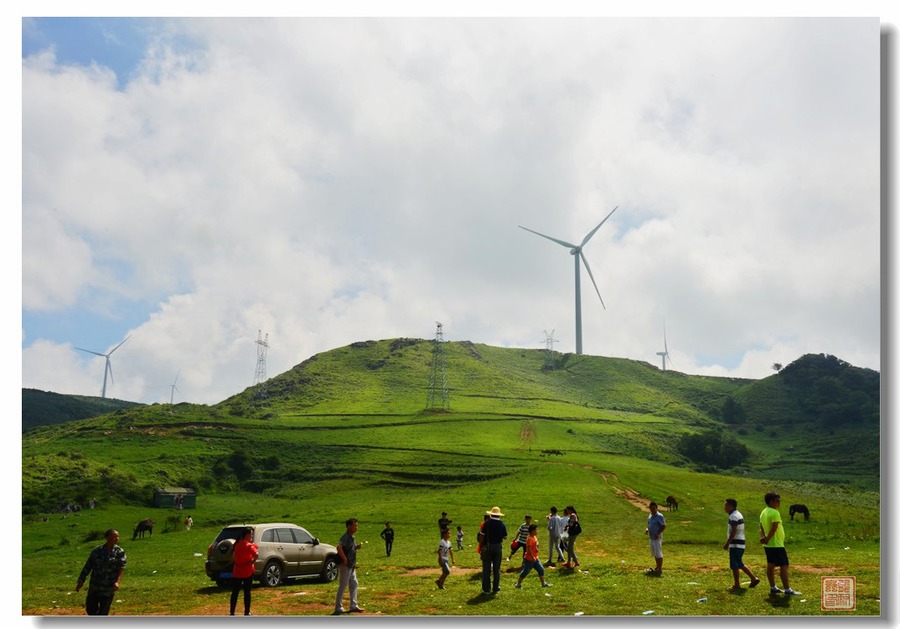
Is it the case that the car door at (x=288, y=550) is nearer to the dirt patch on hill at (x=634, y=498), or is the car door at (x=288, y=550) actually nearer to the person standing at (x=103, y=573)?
the person standing at (x=103, y=573)

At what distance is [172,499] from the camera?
270 feet

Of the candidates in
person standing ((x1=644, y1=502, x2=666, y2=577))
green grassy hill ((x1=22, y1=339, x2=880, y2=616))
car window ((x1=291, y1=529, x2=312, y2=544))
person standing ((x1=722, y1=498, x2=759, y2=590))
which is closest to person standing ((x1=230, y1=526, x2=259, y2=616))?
green grassy hill ((x1=22, y1=339, x2=880, y2=616))

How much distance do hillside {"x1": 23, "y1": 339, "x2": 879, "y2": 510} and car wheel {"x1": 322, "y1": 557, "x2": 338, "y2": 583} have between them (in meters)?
62.6

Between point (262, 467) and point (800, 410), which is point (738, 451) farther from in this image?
point (262, 467)

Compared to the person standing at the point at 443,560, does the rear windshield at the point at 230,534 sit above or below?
above

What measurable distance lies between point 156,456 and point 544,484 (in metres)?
58.3

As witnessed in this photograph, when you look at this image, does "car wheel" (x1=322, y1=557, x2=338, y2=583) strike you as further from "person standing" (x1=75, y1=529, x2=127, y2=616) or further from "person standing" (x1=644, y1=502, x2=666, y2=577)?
"person standing" (x1=644, y1=502, x2=666, y2=577)

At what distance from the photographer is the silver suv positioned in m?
24.0

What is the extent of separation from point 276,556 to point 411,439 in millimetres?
93697

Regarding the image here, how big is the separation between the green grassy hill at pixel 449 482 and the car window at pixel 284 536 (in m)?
1.94

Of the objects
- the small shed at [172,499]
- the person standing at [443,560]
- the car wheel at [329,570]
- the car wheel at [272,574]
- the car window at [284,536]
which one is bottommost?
the small shed at [172,499]

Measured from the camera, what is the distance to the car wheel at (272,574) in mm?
24203

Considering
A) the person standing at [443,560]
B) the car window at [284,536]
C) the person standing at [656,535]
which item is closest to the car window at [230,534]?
the car window at [284,536]

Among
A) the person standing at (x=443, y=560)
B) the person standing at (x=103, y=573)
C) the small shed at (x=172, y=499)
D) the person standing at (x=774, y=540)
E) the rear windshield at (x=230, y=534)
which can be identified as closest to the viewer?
the person standing at (x=103, y=573)
